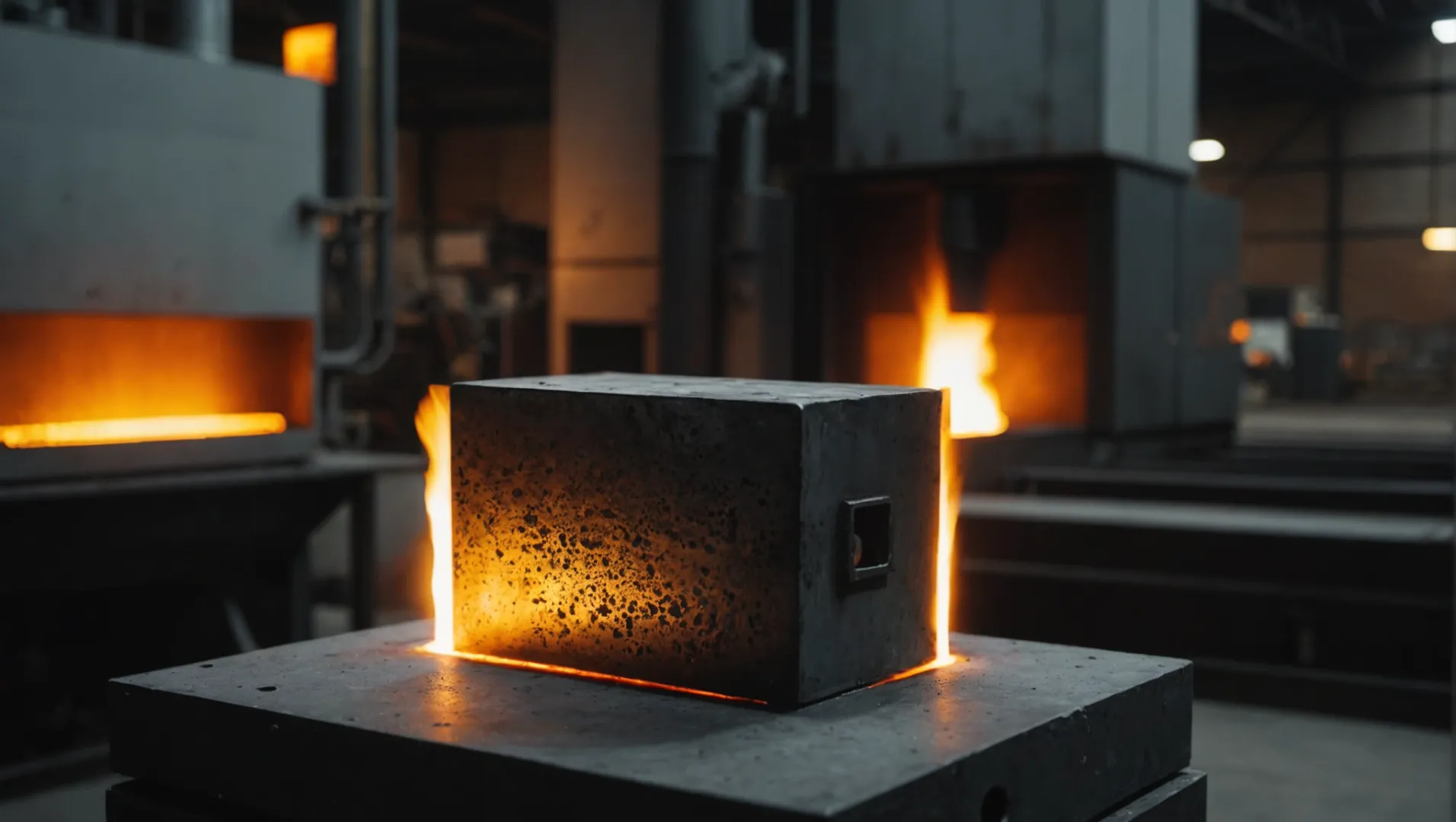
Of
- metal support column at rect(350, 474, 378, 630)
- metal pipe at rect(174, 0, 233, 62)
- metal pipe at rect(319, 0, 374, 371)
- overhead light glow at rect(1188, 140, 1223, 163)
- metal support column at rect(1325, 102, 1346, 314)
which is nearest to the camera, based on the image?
metal pipe at rect(174, 0, 233, 62)

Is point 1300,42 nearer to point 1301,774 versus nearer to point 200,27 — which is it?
point 1301,774

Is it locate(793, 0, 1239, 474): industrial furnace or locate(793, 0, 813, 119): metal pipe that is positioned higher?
locate(793, 0, 813, 119): metal pipe

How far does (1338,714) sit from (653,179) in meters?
3.95

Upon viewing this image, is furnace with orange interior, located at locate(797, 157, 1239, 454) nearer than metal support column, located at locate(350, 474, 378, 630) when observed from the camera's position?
No

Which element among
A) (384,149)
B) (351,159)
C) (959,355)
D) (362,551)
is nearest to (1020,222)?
(959,355)

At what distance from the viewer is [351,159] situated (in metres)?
4.85

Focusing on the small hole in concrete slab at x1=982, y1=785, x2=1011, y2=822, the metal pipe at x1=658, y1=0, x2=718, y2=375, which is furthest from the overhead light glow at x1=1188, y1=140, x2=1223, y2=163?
the small hole in concrete slab at x1=982, y1=785, x2=1011, y2=822

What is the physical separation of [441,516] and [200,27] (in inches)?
102

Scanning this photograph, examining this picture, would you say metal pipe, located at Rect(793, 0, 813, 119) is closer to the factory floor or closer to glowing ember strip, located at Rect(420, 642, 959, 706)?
the factory floor

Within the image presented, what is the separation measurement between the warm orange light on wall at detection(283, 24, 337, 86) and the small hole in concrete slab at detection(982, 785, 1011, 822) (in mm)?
4049

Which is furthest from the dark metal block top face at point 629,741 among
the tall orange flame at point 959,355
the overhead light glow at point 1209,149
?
the overhead light glow at point 1209,149

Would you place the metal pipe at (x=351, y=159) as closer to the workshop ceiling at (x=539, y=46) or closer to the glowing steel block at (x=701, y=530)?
the glowing steel block at (x=701, y=530)

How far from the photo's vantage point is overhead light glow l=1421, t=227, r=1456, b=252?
54.6 feet

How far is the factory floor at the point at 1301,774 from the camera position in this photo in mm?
3656
